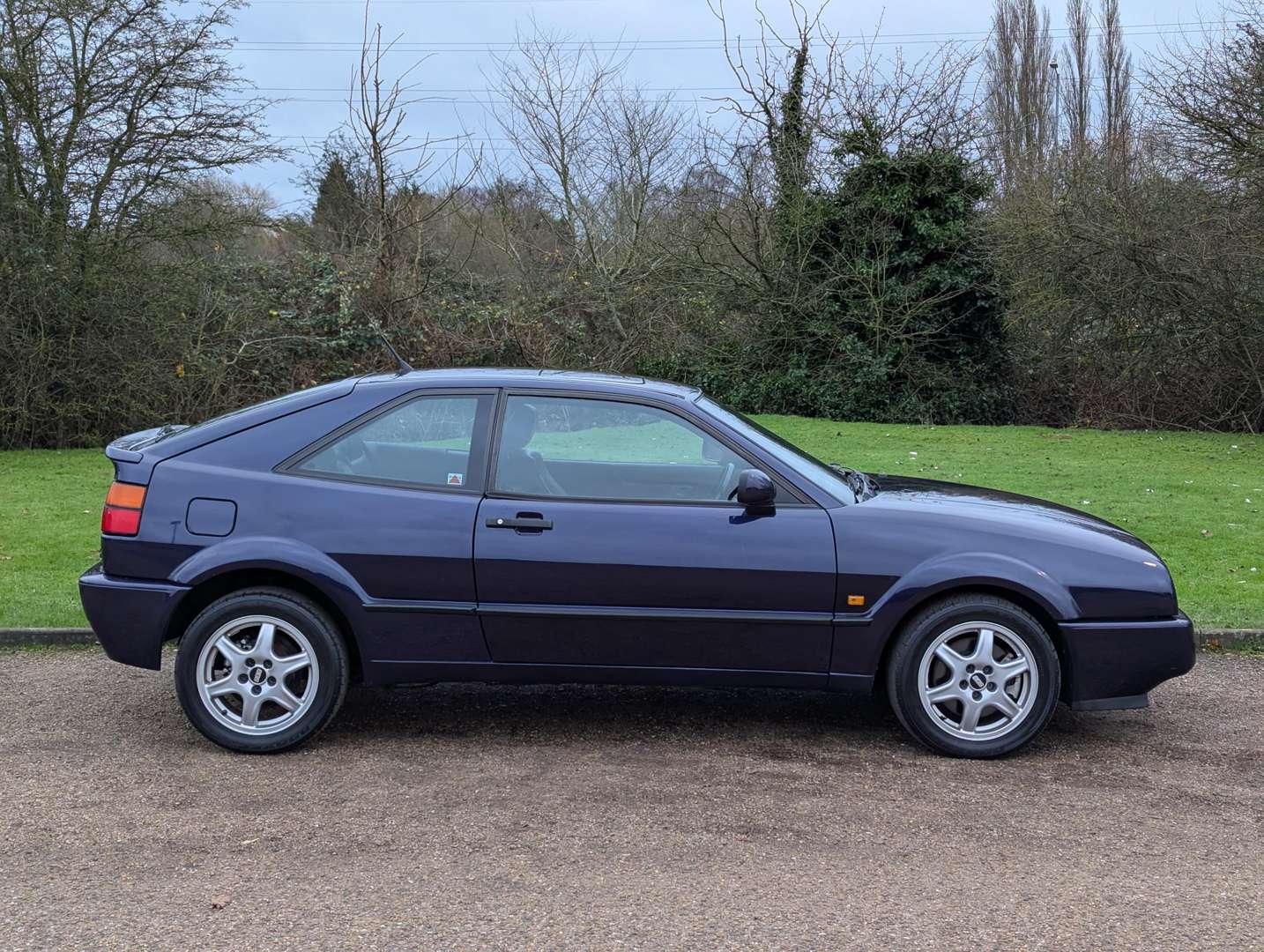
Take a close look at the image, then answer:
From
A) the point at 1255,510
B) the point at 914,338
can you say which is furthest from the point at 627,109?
the point at 1255,510

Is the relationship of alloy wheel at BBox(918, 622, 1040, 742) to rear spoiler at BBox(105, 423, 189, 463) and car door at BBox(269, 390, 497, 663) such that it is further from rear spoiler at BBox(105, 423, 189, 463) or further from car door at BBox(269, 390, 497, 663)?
rear spoiler at BBox(105, 423, 189, 463)

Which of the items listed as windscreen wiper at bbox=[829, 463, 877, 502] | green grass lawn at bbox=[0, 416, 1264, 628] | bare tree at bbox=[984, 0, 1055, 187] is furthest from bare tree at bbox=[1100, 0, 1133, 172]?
windscreen wiper at bbox=[829, 463, 877, 502]

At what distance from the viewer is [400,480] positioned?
16.4 feet

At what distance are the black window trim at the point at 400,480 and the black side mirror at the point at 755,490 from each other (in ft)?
3.43

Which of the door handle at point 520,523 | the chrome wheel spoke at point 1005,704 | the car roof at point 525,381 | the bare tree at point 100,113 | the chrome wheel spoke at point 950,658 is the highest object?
the bare tree at point 100,113

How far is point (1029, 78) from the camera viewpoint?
43.5 m

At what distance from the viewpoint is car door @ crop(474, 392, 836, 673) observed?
4805 mm

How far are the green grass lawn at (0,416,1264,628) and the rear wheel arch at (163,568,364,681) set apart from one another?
2.34 meters

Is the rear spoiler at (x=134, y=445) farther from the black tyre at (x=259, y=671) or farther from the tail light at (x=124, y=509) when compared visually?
the black tyre at (x=259, y=671)

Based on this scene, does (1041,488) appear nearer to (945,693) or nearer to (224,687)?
(945,693)

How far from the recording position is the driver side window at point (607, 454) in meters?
5.00

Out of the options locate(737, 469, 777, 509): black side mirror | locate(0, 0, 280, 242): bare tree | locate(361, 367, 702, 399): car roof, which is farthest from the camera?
locate(0, 0, 280, 242): bare tree

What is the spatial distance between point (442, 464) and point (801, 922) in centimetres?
243

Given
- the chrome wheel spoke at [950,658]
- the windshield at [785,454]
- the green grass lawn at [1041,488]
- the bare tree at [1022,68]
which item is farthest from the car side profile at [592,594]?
the bare tree at [1022,68]
